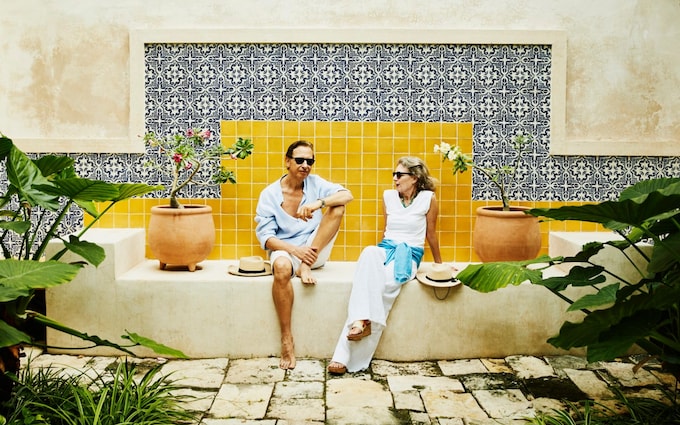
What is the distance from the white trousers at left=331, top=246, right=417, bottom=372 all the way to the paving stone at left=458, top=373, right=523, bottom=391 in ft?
2.09

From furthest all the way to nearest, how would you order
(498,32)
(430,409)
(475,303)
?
(498,32) < (475,303) < (430,409)

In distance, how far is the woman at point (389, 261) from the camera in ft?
14.3

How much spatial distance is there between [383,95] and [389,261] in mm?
1484

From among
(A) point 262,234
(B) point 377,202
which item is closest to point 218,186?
(A) point 262,234

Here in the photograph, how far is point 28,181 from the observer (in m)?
3.39

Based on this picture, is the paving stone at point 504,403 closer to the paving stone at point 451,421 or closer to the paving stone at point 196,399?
the paving stone at point 451,421

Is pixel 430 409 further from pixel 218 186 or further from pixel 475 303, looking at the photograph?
pixel 218 186

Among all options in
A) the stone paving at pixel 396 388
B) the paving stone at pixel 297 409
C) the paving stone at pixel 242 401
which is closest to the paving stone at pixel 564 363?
the stone paving at pixel 396 388

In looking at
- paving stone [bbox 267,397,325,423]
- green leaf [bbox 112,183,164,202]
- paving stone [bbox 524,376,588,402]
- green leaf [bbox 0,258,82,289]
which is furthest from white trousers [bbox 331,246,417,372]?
green leaf [bbox 0,258,82,289]

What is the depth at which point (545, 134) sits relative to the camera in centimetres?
538

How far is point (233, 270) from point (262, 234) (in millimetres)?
335

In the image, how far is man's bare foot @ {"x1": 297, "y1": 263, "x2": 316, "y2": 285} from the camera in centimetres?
455

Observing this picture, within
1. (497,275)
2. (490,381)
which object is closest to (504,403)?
(490,381)

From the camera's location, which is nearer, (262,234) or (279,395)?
(279,395)
